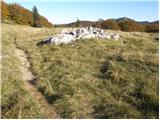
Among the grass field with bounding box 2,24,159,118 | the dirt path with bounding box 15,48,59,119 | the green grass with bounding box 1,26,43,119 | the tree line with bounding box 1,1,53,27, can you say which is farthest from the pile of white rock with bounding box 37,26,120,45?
the tree line with bounding box 1,1,53,27

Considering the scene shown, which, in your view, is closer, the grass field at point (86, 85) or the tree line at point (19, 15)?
the grass field at point (86, 85)

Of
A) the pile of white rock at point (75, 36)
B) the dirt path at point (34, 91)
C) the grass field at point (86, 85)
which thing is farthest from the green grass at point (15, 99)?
the pile of white rock at point (75, 36)

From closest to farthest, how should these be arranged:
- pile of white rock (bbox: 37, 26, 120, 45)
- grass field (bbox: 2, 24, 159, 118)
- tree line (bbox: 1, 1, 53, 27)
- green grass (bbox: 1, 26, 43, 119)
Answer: green grass (bbox: 1, 26, 43, 119)
grass field (bbox: 2, 24, 159, 118)
pile of white rock (bbox: 37, 26, 120, 45)
tree line (bbox: 1, 1, 53, 27)

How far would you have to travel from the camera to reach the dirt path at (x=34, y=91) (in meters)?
8.89

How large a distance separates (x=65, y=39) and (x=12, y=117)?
14.0m

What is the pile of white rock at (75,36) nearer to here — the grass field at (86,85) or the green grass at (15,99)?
Result: the grass field at (86,85)

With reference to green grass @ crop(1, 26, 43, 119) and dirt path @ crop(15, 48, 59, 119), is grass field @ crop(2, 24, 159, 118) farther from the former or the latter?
dirt path @ crop(15, 48, 59, 119)

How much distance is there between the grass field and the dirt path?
0.18 m

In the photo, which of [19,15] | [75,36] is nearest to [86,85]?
[75,36]

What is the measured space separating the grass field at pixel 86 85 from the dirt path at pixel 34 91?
0.58 ft

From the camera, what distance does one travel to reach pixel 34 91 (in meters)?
10.8

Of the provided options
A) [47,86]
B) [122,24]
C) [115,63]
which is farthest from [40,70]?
[122,24]

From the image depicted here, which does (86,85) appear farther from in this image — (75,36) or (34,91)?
(75,36)

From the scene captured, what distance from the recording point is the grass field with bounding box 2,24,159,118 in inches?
349
